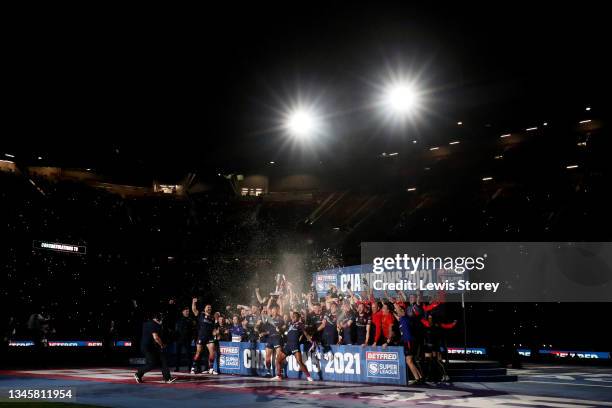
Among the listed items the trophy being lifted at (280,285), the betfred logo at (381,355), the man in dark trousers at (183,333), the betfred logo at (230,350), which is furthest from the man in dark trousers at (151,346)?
the trophy being lifted at (280,285)

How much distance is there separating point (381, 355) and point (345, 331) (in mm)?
1767

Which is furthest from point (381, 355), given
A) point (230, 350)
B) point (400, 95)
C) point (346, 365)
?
point (400, 95)

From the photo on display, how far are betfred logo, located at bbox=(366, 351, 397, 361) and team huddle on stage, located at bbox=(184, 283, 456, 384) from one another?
0.82 feet

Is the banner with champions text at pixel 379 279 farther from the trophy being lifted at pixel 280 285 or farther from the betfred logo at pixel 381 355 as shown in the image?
the betfred logo at pixel 381 355

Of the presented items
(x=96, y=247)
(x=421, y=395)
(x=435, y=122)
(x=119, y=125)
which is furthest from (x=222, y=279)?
(x=421, y=395)

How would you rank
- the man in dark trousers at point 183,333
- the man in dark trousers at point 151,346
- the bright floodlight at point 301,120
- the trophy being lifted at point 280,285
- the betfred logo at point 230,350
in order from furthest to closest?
1. the bright floodlight at point 301,120
2. the trophy being lifted at point 280,285
3. the man in dark trousers at point 183,333
4. the betfred logo at point 230,350
5. the man in dark trousers at point 151,346

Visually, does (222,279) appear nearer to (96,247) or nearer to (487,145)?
(96,247)

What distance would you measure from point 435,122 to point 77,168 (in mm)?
25305

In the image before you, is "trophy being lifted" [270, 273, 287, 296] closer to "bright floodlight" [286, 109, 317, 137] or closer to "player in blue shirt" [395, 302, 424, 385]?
"player in blue shirt" [395, 302, 424, 385]

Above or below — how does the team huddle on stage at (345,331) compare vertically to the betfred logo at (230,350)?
above

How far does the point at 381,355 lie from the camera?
50.0ft

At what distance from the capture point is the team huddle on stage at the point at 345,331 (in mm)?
15172

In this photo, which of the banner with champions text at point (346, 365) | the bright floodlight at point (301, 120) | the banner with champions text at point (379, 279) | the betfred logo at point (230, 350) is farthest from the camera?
the bright floodlight at point (301, 120)

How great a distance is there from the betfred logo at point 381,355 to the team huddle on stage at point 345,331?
0.82 ft
